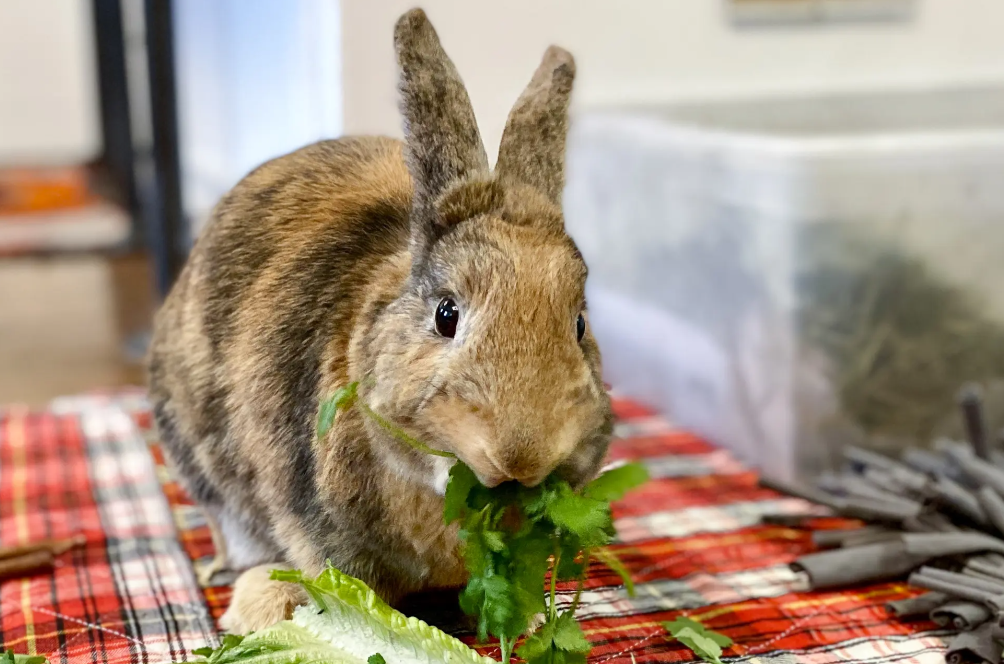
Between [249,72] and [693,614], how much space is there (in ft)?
4.65

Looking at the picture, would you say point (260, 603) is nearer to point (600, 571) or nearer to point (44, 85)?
point (600, 571)

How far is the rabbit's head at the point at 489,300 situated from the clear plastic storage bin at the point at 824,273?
2.09 ft

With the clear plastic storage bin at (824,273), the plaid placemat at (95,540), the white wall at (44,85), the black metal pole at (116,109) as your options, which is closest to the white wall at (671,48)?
the clear plastic storage bin at (824,273)

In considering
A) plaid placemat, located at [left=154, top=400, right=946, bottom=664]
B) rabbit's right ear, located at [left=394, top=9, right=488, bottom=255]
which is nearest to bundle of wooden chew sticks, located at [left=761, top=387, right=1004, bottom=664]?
plaid placemat, located at [left=154, top=400, right=946, bottom=664]

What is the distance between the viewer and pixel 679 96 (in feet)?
6.84

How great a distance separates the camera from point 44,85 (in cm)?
402

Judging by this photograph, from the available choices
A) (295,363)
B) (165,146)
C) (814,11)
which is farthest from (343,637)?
(814,11)

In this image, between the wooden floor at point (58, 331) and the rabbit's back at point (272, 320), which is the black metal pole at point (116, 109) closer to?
the wooden floor at point (58, 331)

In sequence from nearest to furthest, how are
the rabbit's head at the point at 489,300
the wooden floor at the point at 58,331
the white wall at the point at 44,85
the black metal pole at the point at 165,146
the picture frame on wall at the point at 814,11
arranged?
the rabbit's head at the point at 489,300, the black metal pole at the point at 165,146, the picture frame on wall at the point at 814,11, the wooden floor at the point at 58,331, the white wall at the point at 44,85

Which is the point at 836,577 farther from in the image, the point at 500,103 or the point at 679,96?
the point at 679,96

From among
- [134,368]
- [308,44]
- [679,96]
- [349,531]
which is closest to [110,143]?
[134,368]

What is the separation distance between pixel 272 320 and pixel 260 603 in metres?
0.28

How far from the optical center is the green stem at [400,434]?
80 cm

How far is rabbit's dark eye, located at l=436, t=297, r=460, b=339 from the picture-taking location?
32.0 inches
